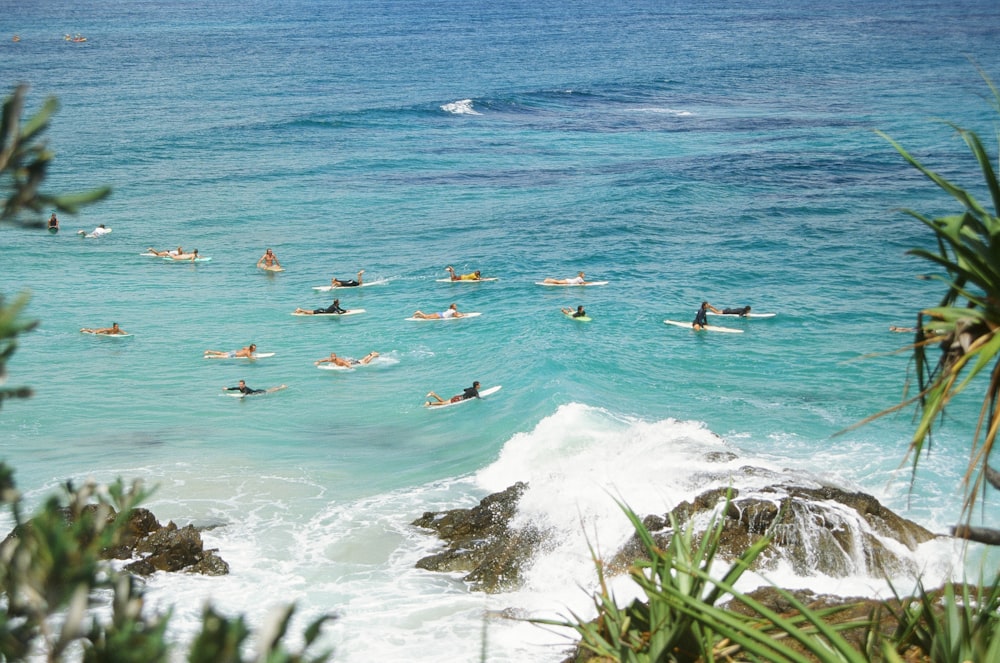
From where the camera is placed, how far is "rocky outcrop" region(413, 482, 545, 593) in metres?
15.3

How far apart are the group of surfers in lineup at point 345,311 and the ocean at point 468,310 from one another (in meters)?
0.33

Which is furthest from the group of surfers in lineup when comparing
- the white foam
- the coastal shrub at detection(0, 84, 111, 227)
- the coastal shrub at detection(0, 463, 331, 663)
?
the white foam

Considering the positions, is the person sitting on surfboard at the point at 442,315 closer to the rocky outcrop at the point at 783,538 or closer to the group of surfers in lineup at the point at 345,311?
the group of surfers in lineup at the point at 345,311

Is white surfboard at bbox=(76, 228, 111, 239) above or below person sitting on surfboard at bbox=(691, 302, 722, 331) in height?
below

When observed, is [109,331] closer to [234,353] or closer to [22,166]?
[234,353]

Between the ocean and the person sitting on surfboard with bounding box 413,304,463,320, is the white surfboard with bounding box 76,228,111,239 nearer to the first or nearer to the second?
the ocean

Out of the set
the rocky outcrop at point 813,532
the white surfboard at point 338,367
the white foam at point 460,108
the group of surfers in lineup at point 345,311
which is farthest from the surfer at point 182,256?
the white foam at point 460,108

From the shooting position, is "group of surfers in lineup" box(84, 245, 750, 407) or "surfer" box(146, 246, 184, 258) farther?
"surfer" box(146, 246, 184, 258)

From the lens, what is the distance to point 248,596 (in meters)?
14.9

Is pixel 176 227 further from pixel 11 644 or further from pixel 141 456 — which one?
pixel 11 644

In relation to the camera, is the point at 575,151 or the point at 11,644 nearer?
the point at 11,644

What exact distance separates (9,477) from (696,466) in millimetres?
14905

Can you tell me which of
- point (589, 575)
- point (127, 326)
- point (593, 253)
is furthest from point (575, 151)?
point (589, 575)

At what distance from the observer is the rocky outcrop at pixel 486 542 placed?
15266mm
